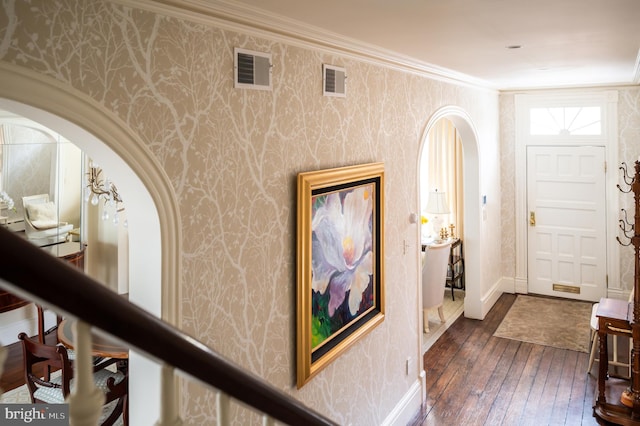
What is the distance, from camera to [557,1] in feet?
7.62

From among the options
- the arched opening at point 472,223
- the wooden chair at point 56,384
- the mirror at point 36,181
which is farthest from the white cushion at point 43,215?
the arched opening at point 472,223

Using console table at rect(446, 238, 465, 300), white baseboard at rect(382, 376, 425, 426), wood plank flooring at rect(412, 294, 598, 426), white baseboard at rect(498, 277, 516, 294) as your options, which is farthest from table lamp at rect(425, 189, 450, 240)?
white baseboard at rect(382, 376, 425, 426)

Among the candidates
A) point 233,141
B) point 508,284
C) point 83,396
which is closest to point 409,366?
point 233,141

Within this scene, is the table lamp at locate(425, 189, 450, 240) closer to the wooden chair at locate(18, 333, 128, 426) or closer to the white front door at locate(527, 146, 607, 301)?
the white front door at locate(527, 146, 607, 301)

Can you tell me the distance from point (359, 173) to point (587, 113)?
468 cm

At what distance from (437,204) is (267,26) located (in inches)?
188

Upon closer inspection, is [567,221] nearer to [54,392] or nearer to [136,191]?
[54,392]

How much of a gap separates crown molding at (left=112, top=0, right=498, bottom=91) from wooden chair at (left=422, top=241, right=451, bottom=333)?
254cm

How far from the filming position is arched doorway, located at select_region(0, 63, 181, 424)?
161 cm

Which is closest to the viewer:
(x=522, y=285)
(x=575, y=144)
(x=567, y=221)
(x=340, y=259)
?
(x=340, y=259)

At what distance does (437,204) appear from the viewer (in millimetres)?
6801

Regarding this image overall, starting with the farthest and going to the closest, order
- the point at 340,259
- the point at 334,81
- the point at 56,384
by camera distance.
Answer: the point at 56,384 → the point at 340,259 → the point at 334,81

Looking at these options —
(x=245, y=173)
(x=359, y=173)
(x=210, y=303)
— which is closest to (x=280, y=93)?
(x=245, y=173)

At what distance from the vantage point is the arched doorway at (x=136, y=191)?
1.61m
